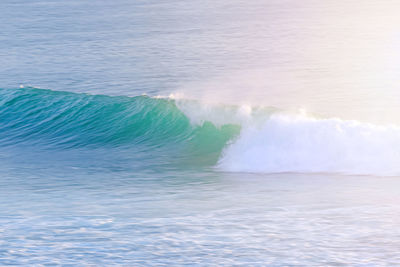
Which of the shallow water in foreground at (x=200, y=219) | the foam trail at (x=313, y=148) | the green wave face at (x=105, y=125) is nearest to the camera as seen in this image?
the shallow water in foreground at (x=200, y=219)

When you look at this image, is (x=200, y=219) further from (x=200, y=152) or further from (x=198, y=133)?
(x=198, y=133)

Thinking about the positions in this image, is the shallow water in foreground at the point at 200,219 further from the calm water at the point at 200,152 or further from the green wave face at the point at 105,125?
the green wave face at the point at 105,125

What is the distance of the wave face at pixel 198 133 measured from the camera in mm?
11195

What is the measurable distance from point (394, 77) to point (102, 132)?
983 cm

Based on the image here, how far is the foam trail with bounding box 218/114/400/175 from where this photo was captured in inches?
427

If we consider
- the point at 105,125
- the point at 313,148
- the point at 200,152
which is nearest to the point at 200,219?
the point at 313,148

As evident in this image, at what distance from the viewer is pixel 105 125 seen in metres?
Result: 15.6

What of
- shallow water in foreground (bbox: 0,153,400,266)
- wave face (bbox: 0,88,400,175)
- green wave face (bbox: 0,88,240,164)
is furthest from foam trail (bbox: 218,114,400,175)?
green wave face (bbox: 0,88,240,164)

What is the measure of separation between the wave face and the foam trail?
2 centimetres

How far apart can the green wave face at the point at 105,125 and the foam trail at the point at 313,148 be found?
690 millimetres

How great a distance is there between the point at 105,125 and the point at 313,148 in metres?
5.66

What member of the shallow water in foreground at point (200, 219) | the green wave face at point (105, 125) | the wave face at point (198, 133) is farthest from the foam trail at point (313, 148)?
the green wave face at point (105, 125)

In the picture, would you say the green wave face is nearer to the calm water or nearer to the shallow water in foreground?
the calm water

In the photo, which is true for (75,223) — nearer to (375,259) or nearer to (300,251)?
(300,251)
